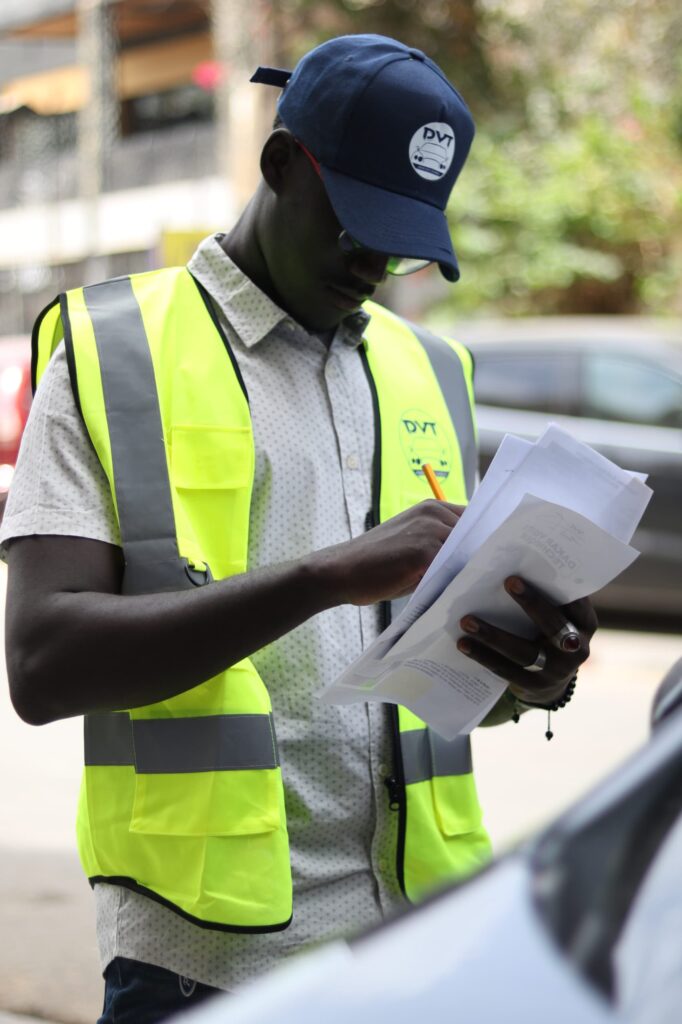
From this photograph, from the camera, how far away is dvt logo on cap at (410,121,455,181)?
212 centimetres

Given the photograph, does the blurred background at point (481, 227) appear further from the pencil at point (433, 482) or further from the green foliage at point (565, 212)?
the pencil at point (433, 482)

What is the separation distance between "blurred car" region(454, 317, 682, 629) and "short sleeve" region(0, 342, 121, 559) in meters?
6.64

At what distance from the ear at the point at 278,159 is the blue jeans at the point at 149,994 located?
105 cm

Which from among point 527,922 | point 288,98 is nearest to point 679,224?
point 288,98

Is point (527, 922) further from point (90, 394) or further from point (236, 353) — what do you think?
point (236, 353)

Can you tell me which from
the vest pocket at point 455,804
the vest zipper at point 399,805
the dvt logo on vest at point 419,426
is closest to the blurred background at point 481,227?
the vest pocket at point 455,804

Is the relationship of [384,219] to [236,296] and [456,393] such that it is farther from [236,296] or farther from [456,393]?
[456,393]

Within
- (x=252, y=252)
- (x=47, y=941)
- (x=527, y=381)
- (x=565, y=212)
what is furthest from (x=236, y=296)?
(x=565, y=212)

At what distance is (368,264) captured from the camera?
83.5 inches

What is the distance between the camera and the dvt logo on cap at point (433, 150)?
2123mm

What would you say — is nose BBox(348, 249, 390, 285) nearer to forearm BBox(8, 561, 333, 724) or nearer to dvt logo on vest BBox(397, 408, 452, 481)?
dvt logo on vest BBox(397, 408, 452, 481)

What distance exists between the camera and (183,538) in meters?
1.93

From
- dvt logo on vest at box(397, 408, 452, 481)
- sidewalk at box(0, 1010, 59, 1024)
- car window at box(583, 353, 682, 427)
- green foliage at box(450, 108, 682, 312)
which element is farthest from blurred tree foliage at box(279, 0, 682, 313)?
dvt logo on vest at box(397, 408, 452, 481)

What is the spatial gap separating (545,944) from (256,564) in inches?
39.2
